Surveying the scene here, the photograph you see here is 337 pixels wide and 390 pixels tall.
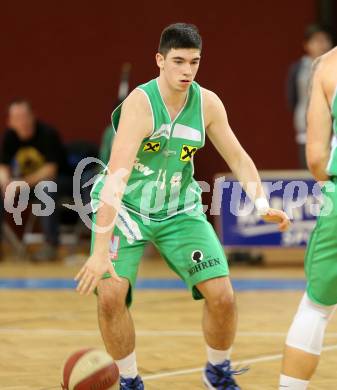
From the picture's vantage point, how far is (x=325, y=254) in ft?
13.7

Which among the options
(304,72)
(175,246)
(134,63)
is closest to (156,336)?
(175,246)

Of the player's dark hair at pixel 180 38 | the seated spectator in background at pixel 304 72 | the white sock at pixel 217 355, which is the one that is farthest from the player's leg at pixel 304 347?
the seated spectator in background at pixel 304 72

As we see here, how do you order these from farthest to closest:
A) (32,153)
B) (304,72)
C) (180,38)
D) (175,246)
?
(32,153) < (304,72) < (175,246) < (180,38)

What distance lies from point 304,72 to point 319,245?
6.77 m

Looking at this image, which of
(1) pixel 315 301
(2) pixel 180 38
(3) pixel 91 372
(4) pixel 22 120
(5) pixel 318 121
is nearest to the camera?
(5) pixel 318 121

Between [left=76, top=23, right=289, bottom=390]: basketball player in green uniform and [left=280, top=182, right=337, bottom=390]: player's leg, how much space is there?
2.66 ft

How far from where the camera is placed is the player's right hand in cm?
454

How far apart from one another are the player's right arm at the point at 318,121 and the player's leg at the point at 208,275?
115 cm

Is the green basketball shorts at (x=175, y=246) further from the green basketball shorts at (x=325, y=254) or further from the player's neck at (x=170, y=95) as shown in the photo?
the green basketball shorts at (x=325, y=254)

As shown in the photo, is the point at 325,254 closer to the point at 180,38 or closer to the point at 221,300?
the point at 221,300

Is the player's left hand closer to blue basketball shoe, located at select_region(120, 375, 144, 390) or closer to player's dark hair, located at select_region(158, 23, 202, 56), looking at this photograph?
player's dark hair, located at select_region(158, 23, 202, 56)

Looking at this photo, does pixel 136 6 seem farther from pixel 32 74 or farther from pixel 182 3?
pixel 32 74

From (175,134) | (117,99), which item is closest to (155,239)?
(175,134)

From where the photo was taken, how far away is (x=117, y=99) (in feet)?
43.8
